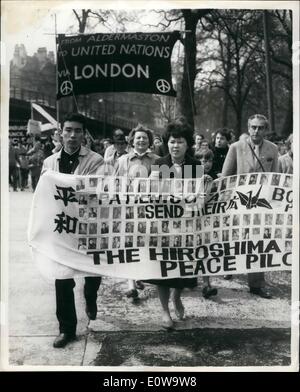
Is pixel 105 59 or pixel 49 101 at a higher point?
pixel 105 59

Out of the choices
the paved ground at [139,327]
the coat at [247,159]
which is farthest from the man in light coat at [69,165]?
the coat at [247,159]

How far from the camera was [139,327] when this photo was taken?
4.59 meters

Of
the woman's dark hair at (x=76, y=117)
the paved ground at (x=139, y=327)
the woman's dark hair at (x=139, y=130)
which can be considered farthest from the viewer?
the woman's dark hair at (x=139, y=130)

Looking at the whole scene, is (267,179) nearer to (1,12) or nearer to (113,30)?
(113,30)

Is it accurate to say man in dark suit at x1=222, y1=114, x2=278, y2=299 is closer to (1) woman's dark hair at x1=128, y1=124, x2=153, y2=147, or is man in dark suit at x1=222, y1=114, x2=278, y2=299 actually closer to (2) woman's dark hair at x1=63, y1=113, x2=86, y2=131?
(1) woman's dark hair at x1=128, y1=124, x2=153, y2=147

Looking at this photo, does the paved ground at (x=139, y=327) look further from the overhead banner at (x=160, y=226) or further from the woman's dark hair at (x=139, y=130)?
the woman's dark hair at (x=139, y=130)

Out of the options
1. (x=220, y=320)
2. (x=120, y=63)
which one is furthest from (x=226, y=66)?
(x=220, y=320)

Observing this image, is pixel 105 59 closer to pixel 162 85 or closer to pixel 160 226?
pixel 162 85

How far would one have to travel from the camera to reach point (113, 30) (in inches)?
178

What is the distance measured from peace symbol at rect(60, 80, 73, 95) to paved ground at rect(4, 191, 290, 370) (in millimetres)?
869

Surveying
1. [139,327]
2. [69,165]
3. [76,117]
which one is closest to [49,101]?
[76,117]

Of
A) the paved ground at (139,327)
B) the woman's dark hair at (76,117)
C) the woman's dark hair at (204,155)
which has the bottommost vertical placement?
the paved ground at (139,327)

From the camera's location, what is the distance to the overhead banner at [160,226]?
4480 mm

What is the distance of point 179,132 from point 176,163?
0.80 ft
